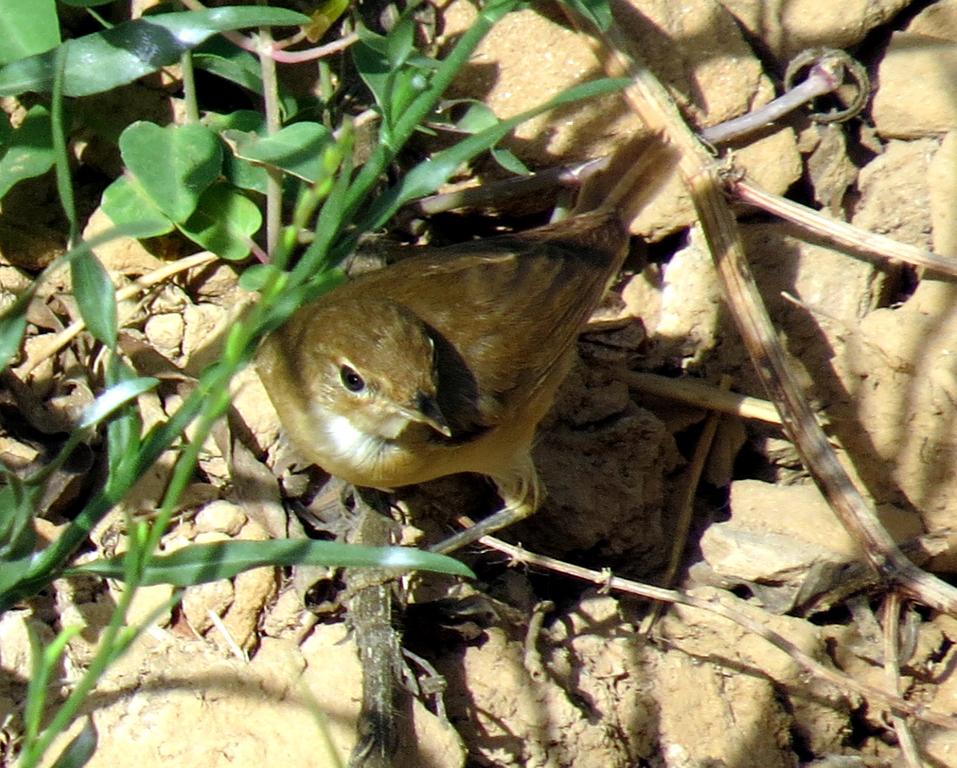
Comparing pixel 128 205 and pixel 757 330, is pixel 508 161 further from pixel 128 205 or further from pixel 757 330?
pixel 128 205

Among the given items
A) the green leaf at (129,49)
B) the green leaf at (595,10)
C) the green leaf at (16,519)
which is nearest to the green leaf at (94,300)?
the green leaf at (16,519)

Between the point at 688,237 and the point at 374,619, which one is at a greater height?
the point at 688,237

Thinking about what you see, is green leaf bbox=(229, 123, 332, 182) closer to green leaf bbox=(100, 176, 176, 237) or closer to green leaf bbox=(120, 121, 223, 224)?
green leaf bbox=(120, 121, 223, 224)

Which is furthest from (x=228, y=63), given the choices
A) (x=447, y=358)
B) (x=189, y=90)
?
(x=447, y=358)

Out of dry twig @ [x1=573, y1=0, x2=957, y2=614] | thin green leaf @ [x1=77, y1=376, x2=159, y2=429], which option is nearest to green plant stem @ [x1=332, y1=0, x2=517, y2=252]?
thin green leaf @ [x1=77, y1=376, x2=159, y2=429]

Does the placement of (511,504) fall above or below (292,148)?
below

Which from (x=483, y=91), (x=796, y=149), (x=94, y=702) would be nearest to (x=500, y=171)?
(x=483, y=91)

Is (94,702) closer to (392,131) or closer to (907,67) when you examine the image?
(392,131)
